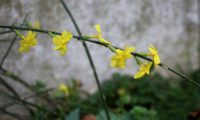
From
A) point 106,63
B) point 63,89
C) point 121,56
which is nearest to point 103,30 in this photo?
point 106,63

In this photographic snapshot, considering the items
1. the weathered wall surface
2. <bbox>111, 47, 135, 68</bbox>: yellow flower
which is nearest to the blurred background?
the weathered wall surface

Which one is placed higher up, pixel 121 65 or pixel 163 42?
pixel 163 42

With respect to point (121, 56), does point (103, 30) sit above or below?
above

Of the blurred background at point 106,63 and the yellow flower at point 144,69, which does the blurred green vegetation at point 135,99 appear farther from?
the yellow flower at point 144,69

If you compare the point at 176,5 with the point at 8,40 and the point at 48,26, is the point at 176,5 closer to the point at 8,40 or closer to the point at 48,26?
the point at 48,26

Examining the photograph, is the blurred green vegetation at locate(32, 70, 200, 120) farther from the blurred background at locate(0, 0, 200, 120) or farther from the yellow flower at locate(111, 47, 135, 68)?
the yellow flower at locate(111, 47, 135, 68)

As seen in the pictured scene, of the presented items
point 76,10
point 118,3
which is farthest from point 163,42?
point 76,10

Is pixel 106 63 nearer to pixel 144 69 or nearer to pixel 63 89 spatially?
pixel 63 89

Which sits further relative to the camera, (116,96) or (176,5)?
(176,5)
